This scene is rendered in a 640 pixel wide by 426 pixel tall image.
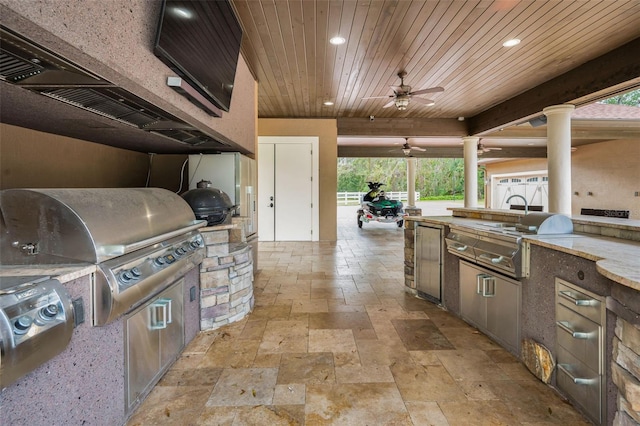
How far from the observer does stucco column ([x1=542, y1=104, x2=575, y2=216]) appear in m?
4.95

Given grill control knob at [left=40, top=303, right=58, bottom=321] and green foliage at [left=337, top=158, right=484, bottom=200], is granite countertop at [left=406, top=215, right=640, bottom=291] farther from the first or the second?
green foliage at [left=337, top=158, right=484, bottom=200]

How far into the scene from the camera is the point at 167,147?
3.34 meters

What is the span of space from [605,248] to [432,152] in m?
11.1

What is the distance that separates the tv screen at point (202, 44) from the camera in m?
1.71

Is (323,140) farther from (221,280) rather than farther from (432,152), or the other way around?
(432,152)

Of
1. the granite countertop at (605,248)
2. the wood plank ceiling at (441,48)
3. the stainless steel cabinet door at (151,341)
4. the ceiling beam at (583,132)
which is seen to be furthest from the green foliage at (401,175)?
the stainless steel cabinet door at (151,341)

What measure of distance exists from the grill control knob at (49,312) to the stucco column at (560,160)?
5913 mm

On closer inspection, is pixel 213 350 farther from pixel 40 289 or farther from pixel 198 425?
pixel 40 289

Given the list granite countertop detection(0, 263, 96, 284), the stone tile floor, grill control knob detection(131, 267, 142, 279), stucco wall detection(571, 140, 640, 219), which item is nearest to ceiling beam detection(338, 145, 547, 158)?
stucco wall detection(571, 140, 640, 219)

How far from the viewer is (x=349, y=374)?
2.08 meters

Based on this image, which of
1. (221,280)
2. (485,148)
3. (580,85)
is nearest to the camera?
(221,280)

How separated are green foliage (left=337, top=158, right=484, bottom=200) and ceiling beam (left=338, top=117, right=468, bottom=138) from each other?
20.9 meters

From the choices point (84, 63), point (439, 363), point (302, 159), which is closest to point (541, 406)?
point (439, 363)

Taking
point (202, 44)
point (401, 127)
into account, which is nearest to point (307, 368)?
point (202, 44)
